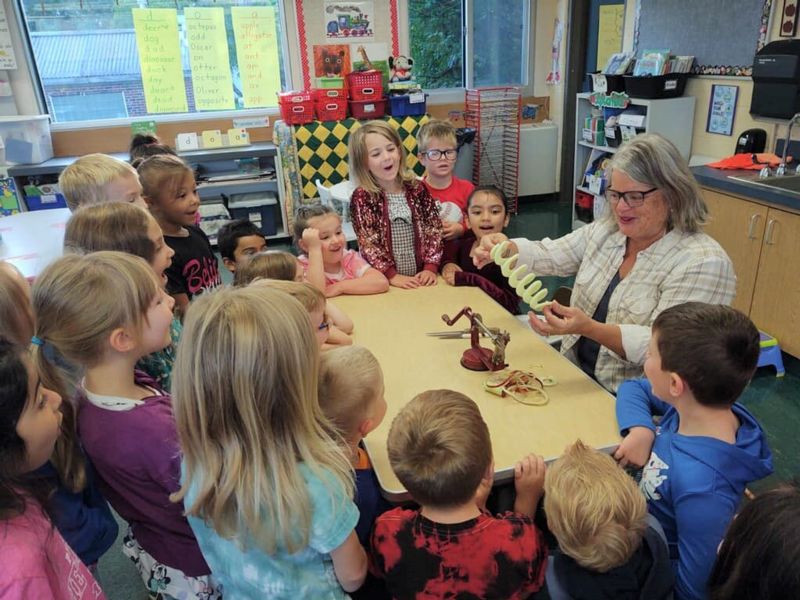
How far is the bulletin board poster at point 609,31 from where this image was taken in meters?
4.94

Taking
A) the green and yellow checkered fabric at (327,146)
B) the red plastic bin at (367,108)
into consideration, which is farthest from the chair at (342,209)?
the red plastic bin at (367,108)

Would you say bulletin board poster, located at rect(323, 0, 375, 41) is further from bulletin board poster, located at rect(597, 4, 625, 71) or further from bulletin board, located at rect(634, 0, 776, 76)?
bulletin board, located at rect(634, 0, 776, 76)

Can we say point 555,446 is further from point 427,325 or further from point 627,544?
point 427,325

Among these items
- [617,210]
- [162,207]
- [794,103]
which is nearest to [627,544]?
[617,210]

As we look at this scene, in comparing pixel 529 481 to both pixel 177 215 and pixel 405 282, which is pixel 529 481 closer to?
pixel 405 282

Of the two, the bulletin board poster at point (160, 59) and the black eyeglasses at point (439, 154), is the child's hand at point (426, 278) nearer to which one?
the black eyeglasses at point (439, 154)

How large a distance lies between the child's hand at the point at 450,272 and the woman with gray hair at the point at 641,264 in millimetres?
620

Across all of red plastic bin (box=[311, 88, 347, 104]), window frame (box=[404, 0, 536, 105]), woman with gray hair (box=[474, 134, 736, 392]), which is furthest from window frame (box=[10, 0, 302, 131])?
woman with gray hair (box=[474, 134, 736, 392])

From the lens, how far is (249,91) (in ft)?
17.0

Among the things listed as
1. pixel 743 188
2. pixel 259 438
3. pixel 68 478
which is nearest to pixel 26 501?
pixel 68 478

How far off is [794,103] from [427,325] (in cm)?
269

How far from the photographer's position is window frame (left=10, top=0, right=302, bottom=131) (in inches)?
184

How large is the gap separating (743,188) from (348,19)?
140 inches

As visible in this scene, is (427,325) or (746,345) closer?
(746,345)
